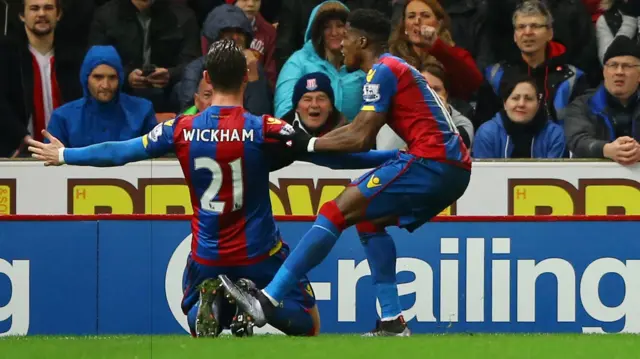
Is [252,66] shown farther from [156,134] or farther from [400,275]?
[156,134]

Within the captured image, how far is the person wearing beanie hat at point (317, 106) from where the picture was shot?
11.0 metres

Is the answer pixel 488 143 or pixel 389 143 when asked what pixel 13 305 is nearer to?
pixel 389 143

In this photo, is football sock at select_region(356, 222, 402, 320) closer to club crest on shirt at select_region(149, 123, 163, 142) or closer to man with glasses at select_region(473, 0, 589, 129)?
club crest on shirt at select_region(149, 123, 163, 142)

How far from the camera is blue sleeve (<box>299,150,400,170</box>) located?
25.7 feet

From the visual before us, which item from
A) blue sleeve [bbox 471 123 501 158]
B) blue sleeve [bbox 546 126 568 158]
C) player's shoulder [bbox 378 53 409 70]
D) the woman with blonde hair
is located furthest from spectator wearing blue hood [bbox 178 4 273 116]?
player's shoulder [bbox 378 53 409 70]

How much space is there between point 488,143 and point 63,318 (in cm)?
352

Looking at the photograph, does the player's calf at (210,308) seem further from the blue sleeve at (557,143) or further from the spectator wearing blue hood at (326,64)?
the blue sleeve at (557,143)

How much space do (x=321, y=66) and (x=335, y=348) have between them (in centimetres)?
487

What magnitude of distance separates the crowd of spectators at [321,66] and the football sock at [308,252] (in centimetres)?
324

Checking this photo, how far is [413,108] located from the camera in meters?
7.95

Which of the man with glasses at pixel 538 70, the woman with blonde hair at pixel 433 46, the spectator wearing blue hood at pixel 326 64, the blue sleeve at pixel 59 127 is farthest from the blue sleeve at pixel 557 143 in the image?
the blue sleeve at pixel 59 127

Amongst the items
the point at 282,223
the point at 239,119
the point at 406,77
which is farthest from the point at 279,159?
the point at 282,223

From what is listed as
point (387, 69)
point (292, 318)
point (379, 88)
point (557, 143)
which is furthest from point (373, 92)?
point (557, 143)

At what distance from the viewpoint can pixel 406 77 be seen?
7918 mm
